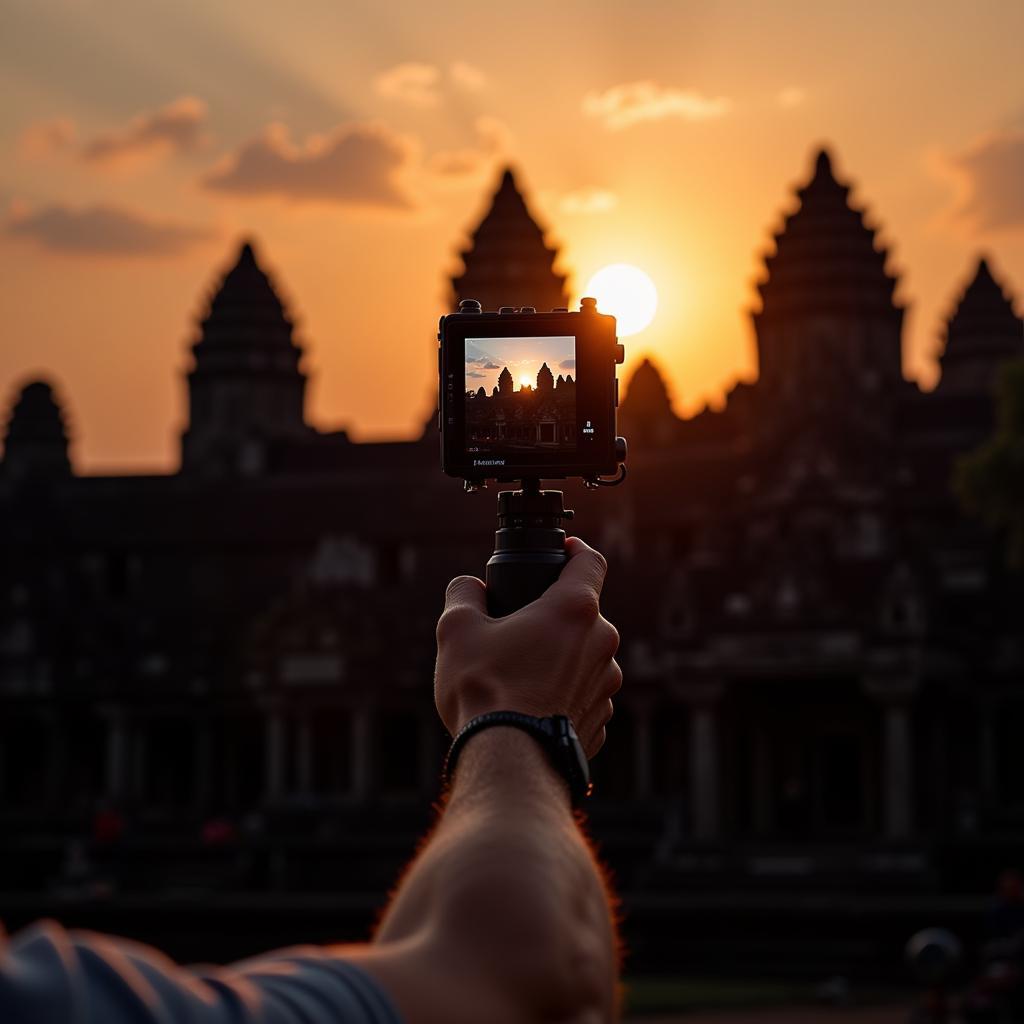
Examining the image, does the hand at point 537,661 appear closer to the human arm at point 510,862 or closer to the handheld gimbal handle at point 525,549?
the human arm at point 510,862

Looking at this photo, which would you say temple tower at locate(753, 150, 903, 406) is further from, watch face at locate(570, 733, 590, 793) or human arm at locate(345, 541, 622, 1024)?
watch face at locate(570, 733, 590, 793)

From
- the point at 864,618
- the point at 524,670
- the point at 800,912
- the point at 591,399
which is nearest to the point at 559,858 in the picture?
the point at 524,670

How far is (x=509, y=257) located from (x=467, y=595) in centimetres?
7090

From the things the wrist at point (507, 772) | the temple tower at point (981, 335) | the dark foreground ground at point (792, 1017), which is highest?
the temple tower at point (981, 335)

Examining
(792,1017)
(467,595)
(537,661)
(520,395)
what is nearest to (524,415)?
(520,395)

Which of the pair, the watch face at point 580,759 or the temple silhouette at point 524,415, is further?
the temple silhouette at point 524,415

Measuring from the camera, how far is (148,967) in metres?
1.91

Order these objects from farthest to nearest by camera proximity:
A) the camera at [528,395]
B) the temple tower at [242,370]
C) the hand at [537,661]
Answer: the temple tower at [242,370] → the camera at [528,395] → the hand at [537,661]

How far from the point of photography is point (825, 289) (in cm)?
6594

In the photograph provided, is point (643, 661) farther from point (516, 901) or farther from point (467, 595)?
point (516, 901)

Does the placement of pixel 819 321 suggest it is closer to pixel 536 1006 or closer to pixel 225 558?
pixel 225 558

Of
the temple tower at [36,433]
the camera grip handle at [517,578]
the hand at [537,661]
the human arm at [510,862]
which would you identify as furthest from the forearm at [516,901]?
the temple tower at [36,433]

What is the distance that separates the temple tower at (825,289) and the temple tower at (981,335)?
786 centimetres

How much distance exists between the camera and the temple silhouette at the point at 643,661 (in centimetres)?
4462
